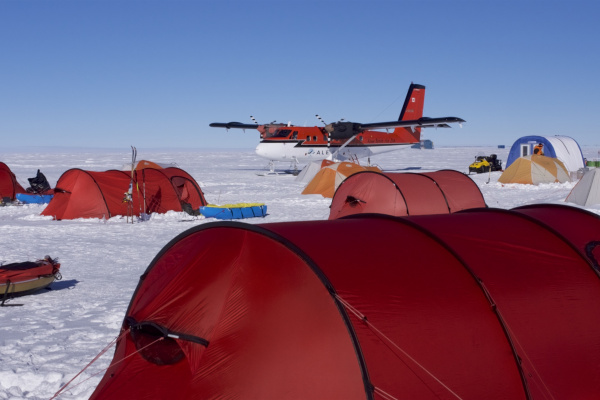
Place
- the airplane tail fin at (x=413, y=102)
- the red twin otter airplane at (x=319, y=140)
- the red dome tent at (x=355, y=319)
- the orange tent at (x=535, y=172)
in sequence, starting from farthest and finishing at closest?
1. the airplane tail fin at (x=413, y=102)
2. the red twin otter airplane at (x=319, y=140)
3. the orange tent at (x=535, y=172)
4. the red dome tent at (x=355, y=319)

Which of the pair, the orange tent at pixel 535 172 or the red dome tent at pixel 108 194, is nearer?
the red dome tent at pixel 108 194

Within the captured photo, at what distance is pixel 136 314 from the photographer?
4.40 meters

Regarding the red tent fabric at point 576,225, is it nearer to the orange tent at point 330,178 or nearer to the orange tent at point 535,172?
the orange tent at point 330,178

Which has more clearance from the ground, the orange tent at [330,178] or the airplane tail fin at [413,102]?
the airplane tail fin at [413,102]

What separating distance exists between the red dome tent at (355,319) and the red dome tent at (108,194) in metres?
13.4

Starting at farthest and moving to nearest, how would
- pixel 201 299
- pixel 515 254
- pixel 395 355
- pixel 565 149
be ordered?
1. pixel 565 149
2. pixel 515 254
3. pixel 201 299
4. pixel 395 355

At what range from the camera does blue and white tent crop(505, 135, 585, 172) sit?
33594 mm

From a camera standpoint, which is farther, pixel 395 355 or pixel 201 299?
pixel 201 299

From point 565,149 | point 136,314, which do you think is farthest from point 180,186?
point 565,149

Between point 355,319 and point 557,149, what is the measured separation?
33149 mm

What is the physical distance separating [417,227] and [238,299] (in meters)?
1.55

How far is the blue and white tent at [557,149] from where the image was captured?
110ft

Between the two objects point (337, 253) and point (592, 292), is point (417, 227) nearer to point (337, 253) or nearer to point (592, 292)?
point (337, 253)

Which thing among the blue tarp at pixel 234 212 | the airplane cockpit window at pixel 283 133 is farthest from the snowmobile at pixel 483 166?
the blue tarp at pixel 234 212
